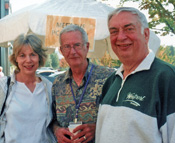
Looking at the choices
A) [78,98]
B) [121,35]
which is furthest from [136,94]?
[78,98]

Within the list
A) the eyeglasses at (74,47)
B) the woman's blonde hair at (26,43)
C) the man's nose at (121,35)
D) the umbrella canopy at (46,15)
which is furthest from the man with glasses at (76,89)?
the umbrella canopy at (46,15)

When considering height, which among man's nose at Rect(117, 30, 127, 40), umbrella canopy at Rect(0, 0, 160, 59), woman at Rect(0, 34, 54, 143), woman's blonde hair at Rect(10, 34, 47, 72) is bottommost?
woman at Rect(0, 34, 54, 143)

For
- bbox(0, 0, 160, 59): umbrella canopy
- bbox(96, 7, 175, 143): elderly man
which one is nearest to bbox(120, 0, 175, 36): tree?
bbox(0, 0, 160, 59): umbrella canopy

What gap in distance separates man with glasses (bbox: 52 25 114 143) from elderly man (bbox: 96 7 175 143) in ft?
1.60

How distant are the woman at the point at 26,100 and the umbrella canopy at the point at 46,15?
0.78 m

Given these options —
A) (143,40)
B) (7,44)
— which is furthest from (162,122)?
(7,44)

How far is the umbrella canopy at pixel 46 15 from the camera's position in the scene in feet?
10.4

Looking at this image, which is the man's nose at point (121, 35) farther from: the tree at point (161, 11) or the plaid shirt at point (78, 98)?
the tree at point (161, 11)

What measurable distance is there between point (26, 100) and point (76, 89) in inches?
24.1

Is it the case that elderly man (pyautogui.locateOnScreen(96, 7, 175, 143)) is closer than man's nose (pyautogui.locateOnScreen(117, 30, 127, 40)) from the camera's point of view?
Yes

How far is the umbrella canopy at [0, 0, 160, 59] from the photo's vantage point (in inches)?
124

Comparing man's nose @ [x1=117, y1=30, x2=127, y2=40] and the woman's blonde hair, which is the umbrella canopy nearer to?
the woman's blonde hair

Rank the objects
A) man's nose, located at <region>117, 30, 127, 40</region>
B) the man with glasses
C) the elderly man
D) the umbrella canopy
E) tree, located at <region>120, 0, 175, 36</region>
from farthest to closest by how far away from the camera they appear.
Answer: tree, located at <region>120, 0, 175, 36</region> → the umbrella canopy → the man with glasses → man's nose, located at <region>117, 30, 127, 40</region> → the elderly man

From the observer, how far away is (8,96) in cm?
226
